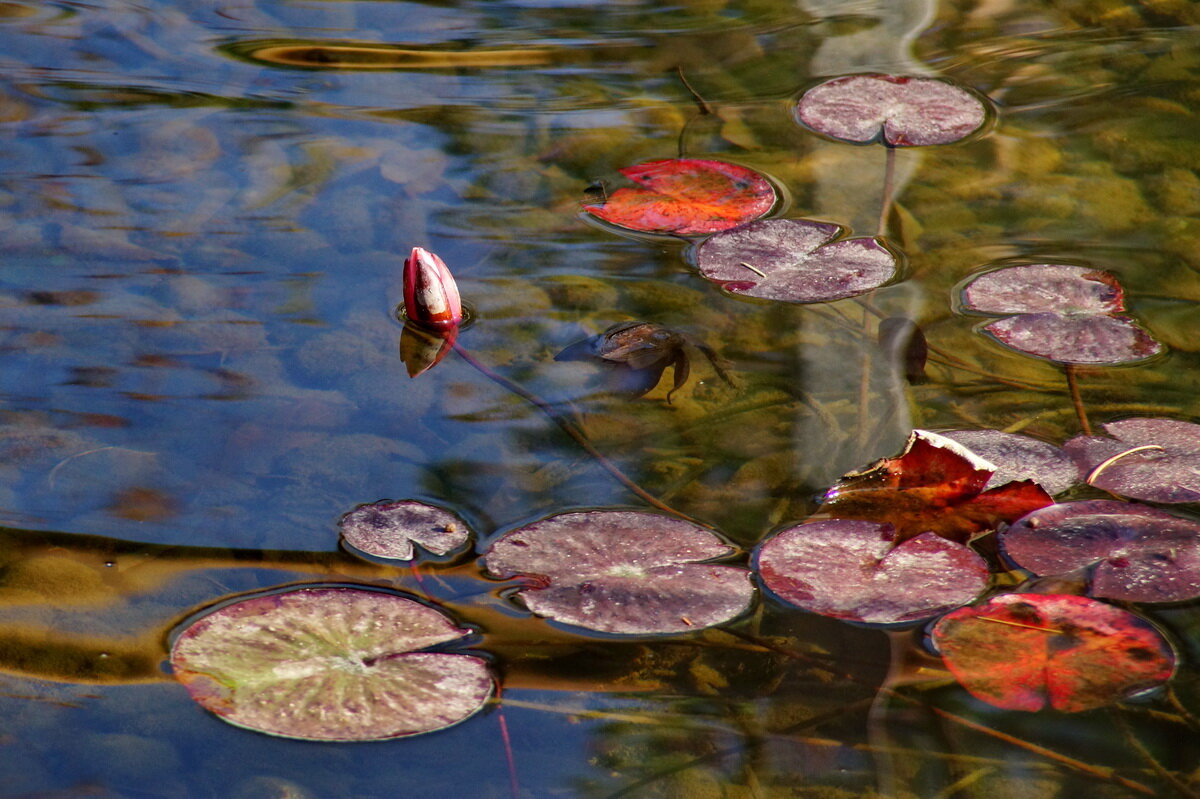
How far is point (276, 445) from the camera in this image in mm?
1740

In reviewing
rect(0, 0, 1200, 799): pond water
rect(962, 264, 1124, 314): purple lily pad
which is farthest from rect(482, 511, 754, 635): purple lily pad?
rect(962, 264, 1124, 314): purple lily pad

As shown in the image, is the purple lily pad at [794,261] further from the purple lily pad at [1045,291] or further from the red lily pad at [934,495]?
the red lily pad at [934,495]

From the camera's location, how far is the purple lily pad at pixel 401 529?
5.11ft

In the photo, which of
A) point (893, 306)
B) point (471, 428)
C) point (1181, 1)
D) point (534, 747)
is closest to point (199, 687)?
point (534, 747)

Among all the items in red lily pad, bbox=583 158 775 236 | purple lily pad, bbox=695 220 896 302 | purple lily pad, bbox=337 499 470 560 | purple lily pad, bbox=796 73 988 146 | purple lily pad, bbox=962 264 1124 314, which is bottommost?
purple lily pad, bbox=337 499 470 560

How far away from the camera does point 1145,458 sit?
5.54 feet

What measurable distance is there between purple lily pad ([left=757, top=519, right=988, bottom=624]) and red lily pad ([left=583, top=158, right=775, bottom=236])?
885 mm

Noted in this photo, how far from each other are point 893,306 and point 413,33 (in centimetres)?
159

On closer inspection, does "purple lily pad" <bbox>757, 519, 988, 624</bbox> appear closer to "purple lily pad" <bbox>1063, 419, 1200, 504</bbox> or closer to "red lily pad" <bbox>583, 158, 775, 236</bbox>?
"purple lily pad" <bbox>1063, 419, 1200, 504</bbox>

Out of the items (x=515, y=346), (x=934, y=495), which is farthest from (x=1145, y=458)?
(x=515, y=346)

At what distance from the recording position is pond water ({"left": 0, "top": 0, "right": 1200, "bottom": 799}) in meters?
1.33

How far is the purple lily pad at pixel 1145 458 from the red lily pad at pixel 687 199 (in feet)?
2.82

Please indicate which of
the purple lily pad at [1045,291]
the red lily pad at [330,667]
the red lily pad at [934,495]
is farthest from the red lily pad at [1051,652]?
the purple lily pad at [1045,291]

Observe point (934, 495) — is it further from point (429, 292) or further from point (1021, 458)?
point (429, 292)
